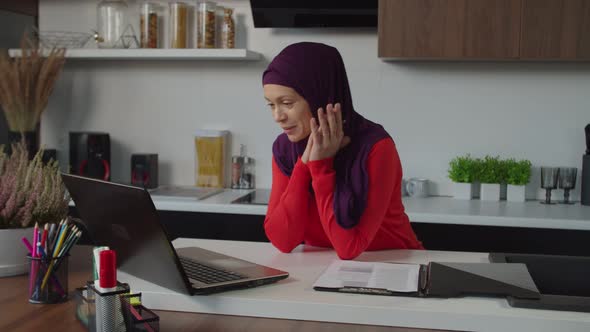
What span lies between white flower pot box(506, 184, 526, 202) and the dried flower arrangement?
2.16m

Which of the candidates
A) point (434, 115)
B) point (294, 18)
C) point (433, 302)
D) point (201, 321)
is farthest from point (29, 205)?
point (434, 115)

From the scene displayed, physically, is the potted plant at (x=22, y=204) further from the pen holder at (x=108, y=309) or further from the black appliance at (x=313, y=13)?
the black appliance at (x=313, y=13)

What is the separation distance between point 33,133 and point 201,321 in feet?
8.16

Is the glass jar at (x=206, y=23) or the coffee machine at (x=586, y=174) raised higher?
the glass jar at (x=206, y=23)

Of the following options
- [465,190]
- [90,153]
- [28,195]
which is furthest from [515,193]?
[28,195]

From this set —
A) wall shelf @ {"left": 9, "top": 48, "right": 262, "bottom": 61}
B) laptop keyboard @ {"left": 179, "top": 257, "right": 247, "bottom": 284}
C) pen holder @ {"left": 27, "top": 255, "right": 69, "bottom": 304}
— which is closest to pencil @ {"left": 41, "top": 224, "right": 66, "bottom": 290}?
pen holder @ {"left": 27, "top": 255, "right": 69, "bottom": 304}

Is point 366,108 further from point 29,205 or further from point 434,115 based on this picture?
point 29,205

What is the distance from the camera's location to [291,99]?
1.98 m

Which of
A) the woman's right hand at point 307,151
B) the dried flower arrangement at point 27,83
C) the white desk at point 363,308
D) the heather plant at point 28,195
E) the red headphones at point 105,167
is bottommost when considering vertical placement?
the white desk at point 363,308

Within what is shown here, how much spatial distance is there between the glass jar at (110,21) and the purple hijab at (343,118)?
1693mm

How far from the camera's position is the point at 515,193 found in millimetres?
3287

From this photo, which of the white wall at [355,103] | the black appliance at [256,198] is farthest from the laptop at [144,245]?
the white wall at [355,103]

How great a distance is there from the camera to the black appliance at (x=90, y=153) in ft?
11.7

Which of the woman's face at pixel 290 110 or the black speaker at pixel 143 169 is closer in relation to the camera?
the woman's face at pixel 290 110
